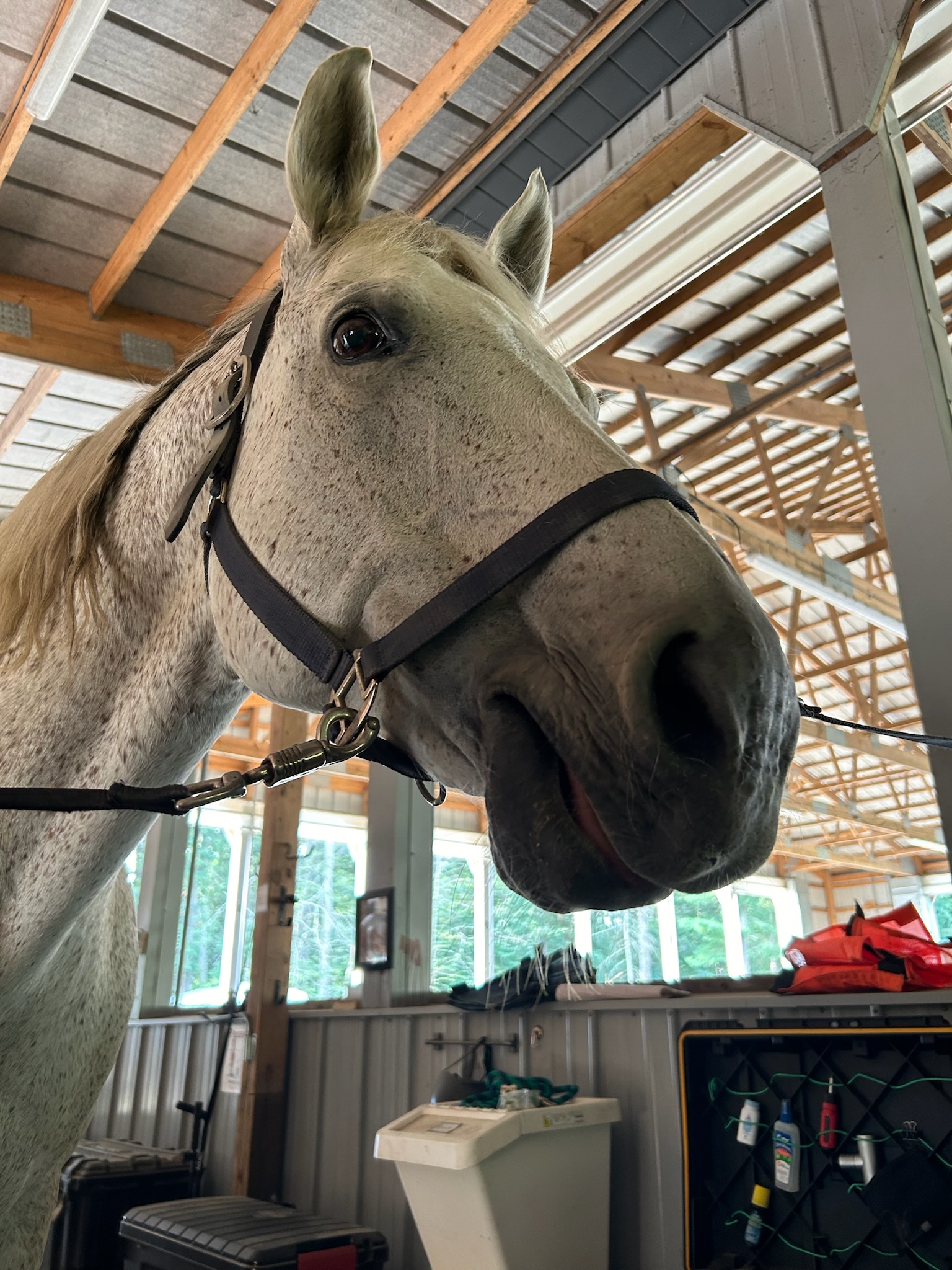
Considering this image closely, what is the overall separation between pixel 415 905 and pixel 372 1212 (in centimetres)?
125

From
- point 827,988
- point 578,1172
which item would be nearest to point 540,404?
point 827,988

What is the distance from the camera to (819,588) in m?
7.91

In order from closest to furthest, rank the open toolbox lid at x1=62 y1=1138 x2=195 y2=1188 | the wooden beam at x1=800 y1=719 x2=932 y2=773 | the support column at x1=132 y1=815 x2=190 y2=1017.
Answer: the open toolbox lid at x1=62 y1=1138 x2=195 y2=1188 < the support column at x1=132 y1=815 x2=190 y2=1017 < the wooden beam at x1=800 y1=719 x2=932 y2=773

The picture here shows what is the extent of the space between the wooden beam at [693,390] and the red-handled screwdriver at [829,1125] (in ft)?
12.5

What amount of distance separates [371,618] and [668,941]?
1817 cm

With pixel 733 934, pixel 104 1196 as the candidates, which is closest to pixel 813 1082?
pixel 104 1196

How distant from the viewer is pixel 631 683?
63 cm

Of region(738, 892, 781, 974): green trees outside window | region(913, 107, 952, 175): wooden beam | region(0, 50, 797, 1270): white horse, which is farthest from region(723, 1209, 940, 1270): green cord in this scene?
region(738, 892, 781, 974): green trees outside window

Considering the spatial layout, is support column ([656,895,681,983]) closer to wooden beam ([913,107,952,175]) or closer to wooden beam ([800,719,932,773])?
wooden beam ([800,719,932,773])

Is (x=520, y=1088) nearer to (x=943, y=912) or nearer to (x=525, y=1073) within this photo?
(x=525, y=1073)

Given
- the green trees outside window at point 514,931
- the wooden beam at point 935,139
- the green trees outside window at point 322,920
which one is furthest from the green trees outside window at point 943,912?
the wooden beam at point 935,139

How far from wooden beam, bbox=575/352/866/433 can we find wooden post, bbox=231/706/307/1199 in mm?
2956

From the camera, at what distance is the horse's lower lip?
69 cm

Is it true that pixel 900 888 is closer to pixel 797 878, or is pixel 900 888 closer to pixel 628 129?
pixel 797 878
